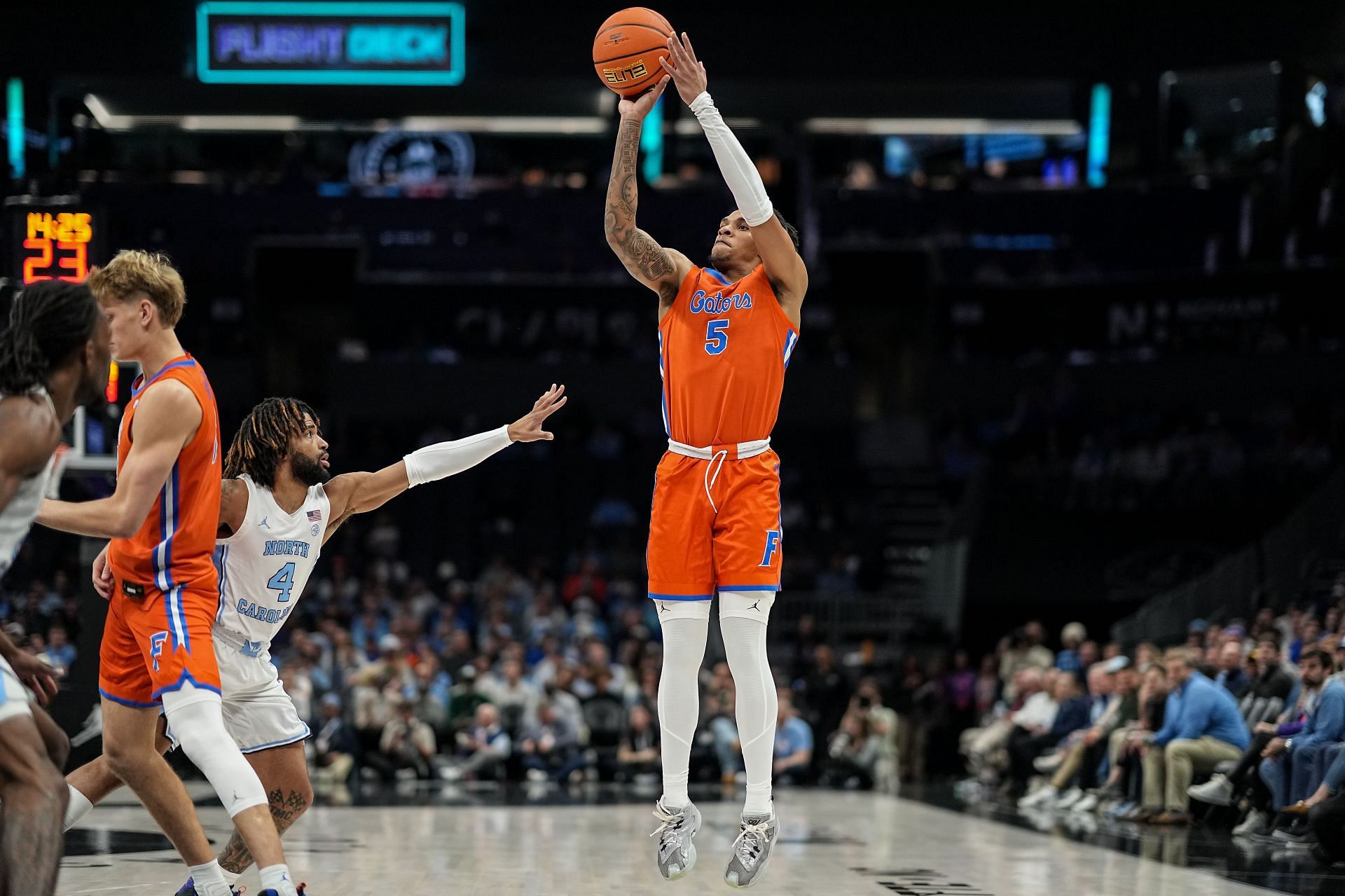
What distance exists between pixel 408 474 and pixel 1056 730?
10193 millimetres

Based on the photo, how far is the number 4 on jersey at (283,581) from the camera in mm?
5547

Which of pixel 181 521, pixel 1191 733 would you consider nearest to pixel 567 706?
pixel 1191 733

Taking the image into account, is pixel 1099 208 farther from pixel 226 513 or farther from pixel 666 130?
pixel 226 513

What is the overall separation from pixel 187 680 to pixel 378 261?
23.1m

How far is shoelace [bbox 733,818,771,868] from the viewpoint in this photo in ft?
19.4

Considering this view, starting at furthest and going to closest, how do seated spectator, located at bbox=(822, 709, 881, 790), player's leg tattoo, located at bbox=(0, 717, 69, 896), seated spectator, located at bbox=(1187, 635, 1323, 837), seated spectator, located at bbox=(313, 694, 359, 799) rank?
seated spectator, located at bbox=(822, 709, 881, 790), seated spectator, located at bbox=(313, 694, 359, 799), seated spectator, located at bbox=(1187, 635, 1323, 837), player's leg tattoo, located at bbox=(0, 717, 69, 896)

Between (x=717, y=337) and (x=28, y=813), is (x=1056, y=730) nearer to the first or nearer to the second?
(x=717, y=337)

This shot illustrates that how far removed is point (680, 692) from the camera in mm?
6152

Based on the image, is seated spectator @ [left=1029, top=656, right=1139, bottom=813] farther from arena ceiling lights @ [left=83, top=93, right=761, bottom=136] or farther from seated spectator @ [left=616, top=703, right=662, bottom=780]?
arena ceiling lights @ [left=83, top=93, right=761, bottom=136]

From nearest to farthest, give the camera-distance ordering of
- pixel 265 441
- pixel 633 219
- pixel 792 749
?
pixel 265 441, pixel 633 219, pixel 792 749

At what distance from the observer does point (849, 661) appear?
20.2 meters

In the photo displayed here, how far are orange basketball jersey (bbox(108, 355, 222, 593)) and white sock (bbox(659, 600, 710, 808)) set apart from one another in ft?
6.20

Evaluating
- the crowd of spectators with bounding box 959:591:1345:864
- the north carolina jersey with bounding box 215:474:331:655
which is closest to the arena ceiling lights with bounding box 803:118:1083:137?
the crowd of spectators with bounding box 959:591:1345:864

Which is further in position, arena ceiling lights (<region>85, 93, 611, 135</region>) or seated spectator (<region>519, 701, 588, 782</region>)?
arena ceiling lights (<region>85, 93, 611, 135</region>)
